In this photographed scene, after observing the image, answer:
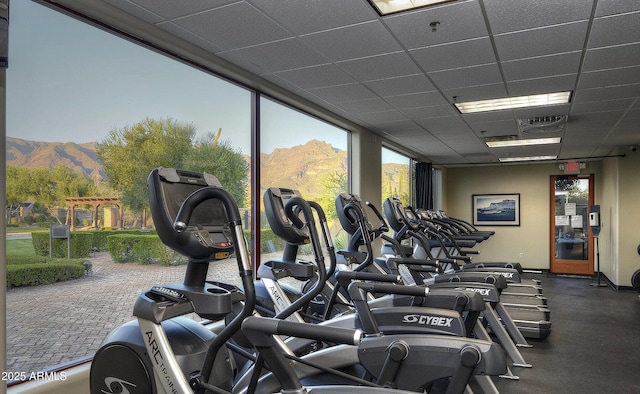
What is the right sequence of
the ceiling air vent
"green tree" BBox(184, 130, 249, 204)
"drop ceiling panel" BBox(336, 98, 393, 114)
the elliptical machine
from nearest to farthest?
the elliptical machine → "green tree" BBox(184, 130, 249, 204) → "drop ceiling panel" BBox(336, 98, 393, 114) → the ceiling air vent

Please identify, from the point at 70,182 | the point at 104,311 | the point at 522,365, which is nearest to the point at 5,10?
the point at 70,182

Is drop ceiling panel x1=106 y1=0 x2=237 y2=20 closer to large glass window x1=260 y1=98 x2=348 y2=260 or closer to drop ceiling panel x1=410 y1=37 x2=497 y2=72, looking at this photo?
drop ceiling panel x1=410 y1=37 x2=497 y2=72

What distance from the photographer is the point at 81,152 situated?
2.64 meters

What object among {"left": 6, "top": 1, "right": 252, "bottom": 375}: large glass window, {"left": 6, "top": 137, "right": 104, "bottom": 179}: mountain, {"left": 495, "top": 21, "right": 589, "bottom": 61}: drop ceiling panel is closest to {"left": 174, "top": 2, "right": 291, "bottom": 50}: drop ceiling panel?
{"left": 6, "top": 1, "right": 252, "bottom": 375}: large glass window

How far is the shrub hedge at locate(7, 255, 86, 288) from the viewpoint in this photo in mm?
2340

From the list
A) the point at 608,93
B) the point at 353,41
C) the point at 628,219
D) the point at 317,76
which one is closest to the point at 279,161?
the point at 317,76

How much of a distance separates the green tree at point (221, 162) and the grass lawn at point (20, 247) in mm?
1238

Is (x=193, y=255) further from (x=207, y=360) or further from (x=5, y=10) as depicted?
(x=5, y=10)

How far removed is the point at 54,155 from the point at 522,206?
1022 cm

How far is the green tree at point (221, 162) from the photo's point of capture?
3.53 metres

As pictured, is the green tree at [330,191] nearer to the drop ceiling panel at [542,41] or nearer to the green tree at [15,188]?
the drop ceiling panel at [542,41]

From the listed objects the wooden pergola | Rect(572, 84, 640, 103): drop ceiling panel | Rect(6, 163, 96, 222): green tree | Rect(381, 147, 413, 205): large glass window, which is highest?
Rect(572, 84, 640, 103): drop ceiling panel

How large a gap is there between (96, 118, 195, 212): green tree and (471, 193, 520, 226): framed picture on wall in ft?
30.1

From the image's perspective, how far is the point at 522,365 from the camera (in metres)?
3.84
